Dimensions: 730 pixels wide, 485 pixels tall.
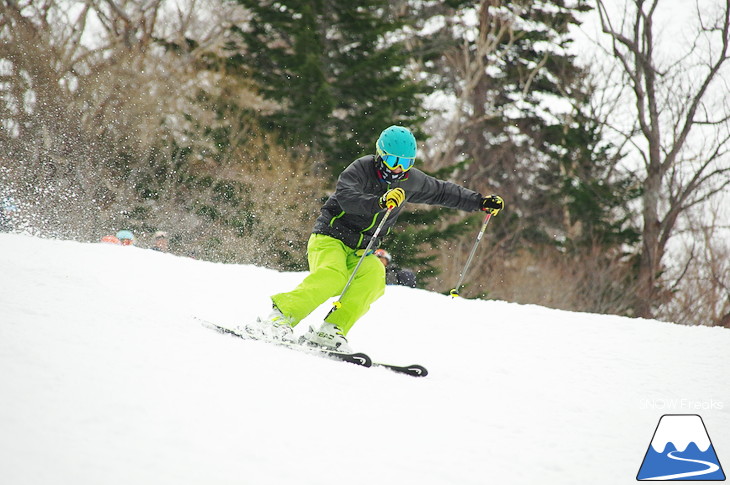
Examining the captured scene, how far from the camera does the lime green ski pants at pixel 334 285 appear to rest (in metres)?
4.05

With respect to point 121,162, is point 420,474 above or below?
below

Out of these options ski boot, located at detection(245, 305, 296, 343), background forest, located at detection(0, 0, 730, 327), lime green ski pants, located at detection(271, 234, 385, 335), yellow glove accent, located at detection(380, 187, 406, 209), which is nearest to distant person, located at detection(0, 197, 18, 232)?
background forest, located at detection(0, 0, 730, 327)

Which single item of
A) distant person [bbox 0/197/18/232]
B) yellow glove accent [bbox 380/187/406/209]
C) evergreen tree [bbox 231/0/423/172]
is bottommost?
distant person [bbox 0/197/18/232]

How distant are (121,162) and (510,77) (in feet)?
46.2

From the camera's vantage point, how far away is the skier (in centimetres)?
399

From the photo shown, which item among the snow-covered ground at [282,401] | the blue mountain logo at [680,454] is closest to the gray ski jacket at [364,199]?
the snow-covered ground at [282,401]

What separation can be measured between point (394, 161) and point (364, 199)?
0.40 meters

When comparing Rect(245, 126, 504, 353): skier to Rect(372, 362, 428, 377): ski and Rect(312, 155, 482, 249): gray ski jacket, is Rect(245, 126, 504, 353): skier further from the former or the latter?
Rect(372, 362, 428, 377): ski

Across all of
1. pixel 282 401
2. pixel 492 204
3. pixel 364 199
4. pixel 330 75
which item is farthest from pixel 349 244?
pixel 330 75

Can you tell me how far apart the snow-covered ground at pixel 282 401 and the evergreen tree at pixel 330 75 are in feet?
32.6

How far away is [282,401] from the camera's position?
8.41ft

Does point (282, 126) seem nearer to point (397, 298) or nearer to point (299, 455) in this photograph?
point (397, 298)

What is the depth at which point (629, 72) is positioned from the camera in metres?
18.7

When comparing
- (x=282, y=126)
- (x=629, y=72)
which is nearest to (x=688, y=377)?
(x=282, y=126)
